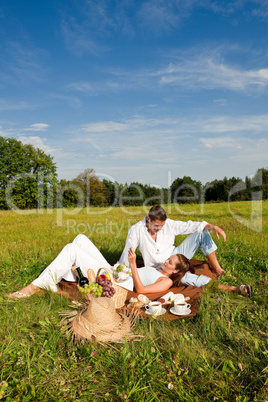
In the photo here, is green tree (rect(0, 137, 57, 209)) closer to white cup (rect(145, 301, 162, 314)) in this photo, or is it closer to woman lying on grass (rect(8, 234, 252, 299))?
woman lying on grass (rect(8, 234, 252, 299))

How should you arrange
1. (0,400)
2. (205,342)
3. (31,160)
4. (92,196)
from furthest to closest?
(92,196), (31,160), (205,342), (0,400)

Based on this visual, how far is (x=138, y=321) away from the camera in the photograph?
4.07m

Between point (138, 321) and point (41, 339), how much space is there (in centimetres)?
127

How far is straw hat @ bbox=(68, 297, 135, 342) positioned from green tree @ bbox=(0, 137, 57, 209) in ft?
112

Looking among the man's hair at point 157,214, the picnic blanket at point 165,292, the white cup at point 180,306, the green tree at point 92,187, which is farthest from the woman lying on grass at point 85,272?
the green tree at point 92,187

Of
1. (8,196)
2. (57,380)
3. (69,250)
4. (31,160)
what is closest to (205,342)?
(57,380)

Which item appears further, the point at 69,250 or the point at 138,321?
the point at 69,250

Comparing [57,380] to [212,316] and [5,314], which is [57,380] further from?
[212,316]

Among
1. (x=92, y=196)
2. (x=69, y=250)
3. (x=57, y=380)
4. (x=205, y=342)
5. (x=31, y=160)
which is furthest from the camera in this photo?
(x=92, y=196)

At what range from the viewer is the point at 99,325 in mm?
3670

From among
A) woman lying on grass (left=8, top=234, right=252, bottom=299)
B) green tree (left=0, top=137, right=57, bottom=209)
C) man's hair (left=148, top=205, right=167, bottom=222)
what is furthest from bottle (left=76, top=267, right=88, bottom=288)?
green tree (left=0, top=137, right=57, bottom=209)

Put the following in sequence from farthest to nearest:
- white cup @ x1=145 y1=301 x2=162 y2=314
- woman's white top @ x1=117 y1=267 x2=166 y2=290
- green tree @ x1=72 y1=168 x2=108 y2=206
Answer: green tree @ x1=72 y1=168 x2=108 y2=206 → woman's white top @ x1=117 y1=267 x2=166 y2=290 → white cup @ x1=145 y1=301 x2=162 y2=314

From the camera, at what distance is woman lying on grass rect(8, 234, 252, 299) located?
5.04m

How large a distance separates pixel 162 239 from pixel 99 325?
2.88 metres
